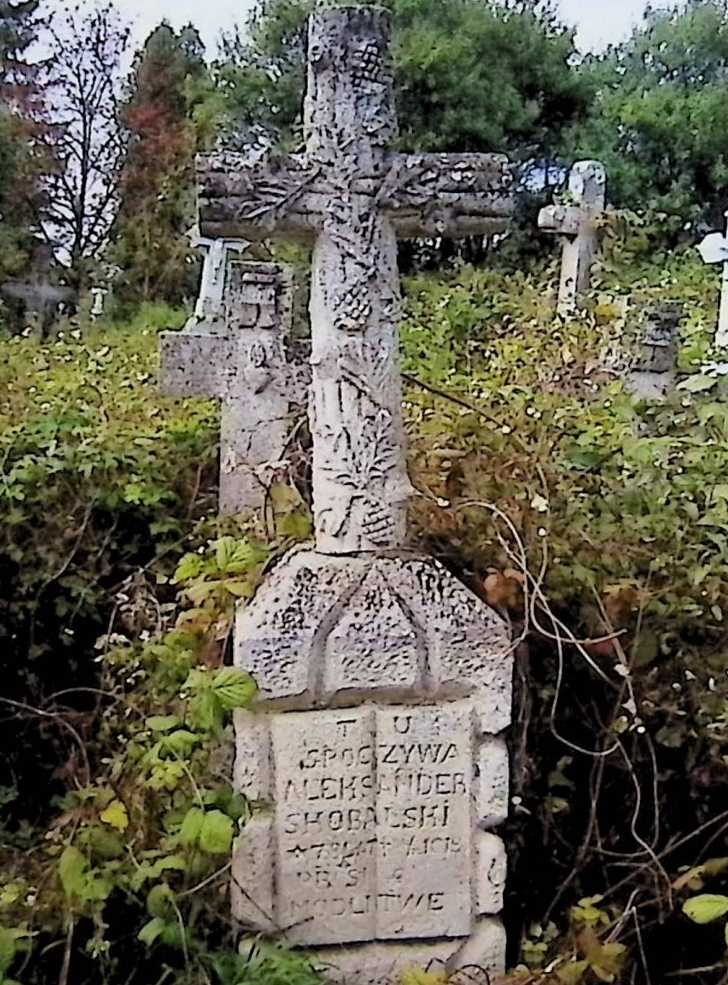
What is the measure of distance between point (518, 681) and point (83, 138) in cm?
1413

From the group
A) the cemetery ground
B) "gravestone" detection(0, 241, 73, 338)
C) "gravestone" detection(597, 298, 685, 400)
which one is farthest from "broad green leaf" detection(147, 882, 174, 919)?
"gravestone" detection(0, 241, 73, 338)

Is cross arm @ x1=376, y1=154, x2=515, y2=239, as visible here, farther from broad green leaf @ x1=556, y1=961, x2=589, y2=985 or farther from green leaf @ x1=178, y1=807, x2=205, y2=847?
broad green leaf @ x1=556, y1=961, x2=589, y2=985

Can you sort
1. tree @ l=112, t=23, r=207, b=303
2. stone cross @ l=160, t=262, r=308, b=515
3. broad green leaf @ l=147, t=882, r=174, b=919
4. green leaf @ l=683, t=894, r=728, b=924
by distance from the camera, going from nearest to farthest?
green leaf @ l=683, t=894, r=728, b=924
broad green leaf @ l=147, t=882, r=174, b=919
stone cross @ l=160, t=262, r=308, b=515
tree @ l=112, t=23, r=207, b=303

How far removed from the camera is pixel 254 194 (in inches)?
118

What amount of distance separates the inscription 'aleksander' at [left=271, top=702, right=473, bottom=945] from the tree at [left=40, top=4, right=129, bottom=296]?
1355 centimetres

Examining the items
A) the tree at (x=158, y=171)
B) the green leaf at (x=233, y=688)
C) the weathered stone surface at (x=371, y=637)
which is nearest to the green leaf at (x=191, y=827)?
the green leaf at (x=233, y=688)

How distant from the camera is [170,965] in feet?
9.83

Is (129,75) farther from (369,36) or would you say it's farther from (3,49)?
(369,36)

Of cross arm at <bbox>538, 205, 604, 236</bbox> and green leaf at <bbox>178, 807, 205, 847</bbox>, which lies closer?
green leaf at <bbox>178, 807, 205, 847</bbox>

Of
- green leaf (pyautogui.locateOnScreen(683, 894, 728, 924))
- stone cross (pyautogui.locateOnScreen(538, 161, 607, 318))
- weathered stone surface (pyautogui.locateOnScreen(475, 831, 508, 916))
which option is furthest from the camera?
stone cross (pyautogui.locateOnScreen(538, 161, 607, 318))

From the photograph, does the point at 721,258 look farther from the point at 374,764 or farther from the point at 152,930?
the point at 152,930

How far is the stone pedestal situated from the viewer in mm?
3068

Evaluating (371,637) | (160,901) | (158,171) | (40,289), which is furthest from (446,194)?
(158,171)

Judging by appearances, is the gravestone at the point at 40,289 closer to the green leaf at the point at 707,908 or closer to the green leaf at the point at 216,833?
the green leaf at the point at 216,833
